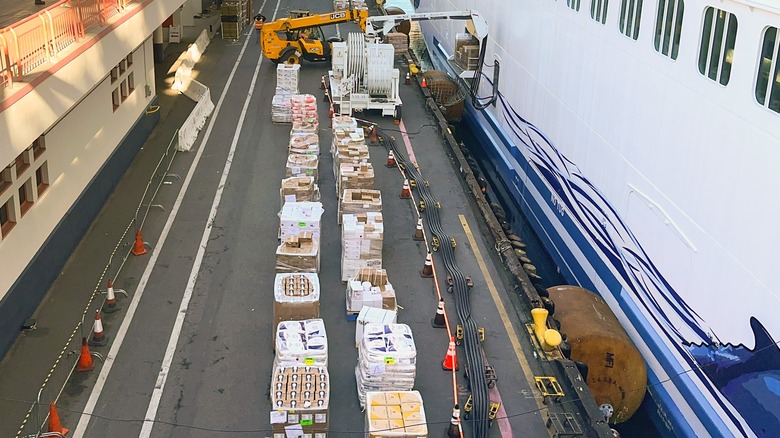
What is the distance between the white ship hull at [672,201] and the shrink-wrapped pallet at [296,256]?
18.2 ft

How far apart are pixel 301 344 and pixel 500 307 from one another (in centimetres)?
443

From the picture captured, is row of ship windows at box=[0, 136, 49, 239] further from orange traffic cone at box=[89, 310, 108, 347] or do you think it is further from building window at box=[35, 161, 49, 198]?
orange traffic cone at box=[89, 310, 108, 347]

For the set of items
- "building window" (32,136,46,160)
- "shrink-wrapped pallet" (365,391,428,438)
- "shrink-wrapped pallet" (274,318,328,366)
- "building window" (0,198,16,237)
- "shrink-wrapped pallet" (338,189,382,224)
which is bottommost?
"shrink-wrapped pallet" (365,391,428,438)

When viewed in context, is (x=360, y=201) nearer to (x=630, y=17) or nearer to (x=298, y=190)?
(x=298, y=190)

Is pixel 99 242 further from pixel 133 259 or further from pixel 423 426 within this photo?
pixel 423 426

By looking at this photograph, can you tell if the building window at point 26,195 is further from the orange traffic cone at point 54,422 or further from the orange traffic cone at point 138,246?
the orange traffic cone at point 54,422

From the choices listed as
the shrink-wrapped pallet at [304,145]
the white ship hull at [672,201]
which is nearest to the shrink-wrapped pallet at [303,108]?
the shrink-wrapped pallet at [304,145]

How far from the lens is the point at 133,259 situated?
1633 cm

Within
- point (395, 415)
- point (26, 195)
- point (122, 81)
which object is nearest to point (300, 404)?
point (395, 415)

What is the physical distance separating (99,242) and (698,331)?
38.0 ft

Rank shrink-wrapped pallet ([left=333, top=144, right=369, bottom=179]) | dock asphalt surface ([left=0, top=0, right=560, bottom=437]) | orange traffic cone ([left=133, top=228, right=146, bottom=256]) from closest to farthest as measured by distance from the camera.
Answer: dock asphalt surface ([left=0, top=0, right=560, bottom=437]) → orange traffic cone ([left=133, top=228, right=146, bottom=256]) → shrink-wrapped pallet ([left=333, top=144, right=369, bottom=179])

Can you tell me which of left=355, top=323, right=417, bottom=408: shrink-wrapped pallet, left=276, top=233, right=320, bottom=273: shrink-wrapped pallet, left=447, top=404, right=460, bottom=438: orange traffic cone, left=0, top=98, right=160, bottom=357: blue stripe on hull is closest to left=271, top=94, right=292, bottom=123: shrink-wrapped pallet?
left=0, top=98, right=160, bottom=357: blue stripe on hull

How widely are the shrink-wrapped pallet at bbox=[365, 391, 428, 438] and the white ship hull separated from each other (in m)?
4.29

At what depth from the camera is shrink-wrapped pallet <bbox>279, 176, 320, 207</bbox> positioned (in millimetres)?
17531
